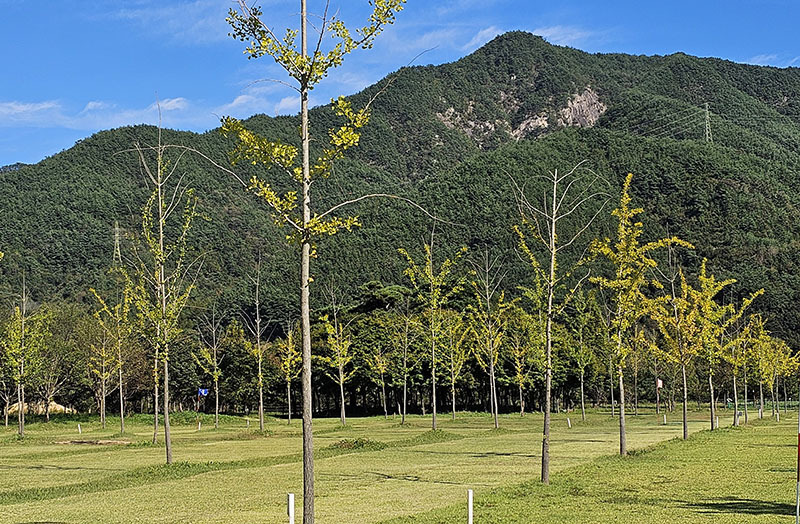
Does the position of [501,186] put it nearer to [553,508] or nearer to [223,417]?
[223,417]

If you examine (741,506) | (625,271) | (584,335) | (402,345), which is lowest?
(741,506)

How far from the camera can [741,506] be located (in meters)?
18.2

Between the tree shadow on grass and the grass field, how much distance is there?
0.04 metres

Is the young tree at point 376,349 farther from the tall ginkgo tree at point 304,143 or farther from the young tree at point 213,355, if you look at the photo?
the tall ginkgo tree at point 304,143

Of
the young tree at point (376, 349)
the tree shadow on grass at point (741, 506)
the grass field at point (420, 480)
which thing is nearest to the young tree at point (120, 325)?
the grass field at point (420, 480)

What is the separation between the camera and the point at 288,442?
1772 inches

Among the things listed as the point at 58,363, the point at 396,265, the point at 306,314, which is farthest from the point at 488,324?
the point at 396,265

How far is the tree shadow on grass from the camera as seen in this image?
56.6 ft

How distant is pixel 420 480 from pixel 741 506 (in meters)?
9.49

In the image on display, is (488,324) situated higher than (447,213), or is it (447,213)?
(447,213)

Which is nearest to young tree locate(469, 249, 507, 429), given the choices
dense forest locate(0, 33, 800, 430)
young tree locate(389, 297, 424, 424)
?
dense forest locate(0, 33, 800, 430)

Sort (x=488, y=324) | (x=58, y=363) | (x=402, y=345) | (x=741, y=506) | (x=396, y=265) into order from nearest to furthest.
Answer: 1. (x=741, y=506)
2. (x=488, y=324)
3. (x=402, y=345)
4. (x=58, y=363)
5. (x=396, y=265)

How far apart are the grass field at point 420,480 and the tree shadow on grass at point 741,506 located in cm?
4

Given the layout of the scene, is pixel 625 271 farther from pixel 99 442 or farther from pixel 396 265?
pixel 396 265
